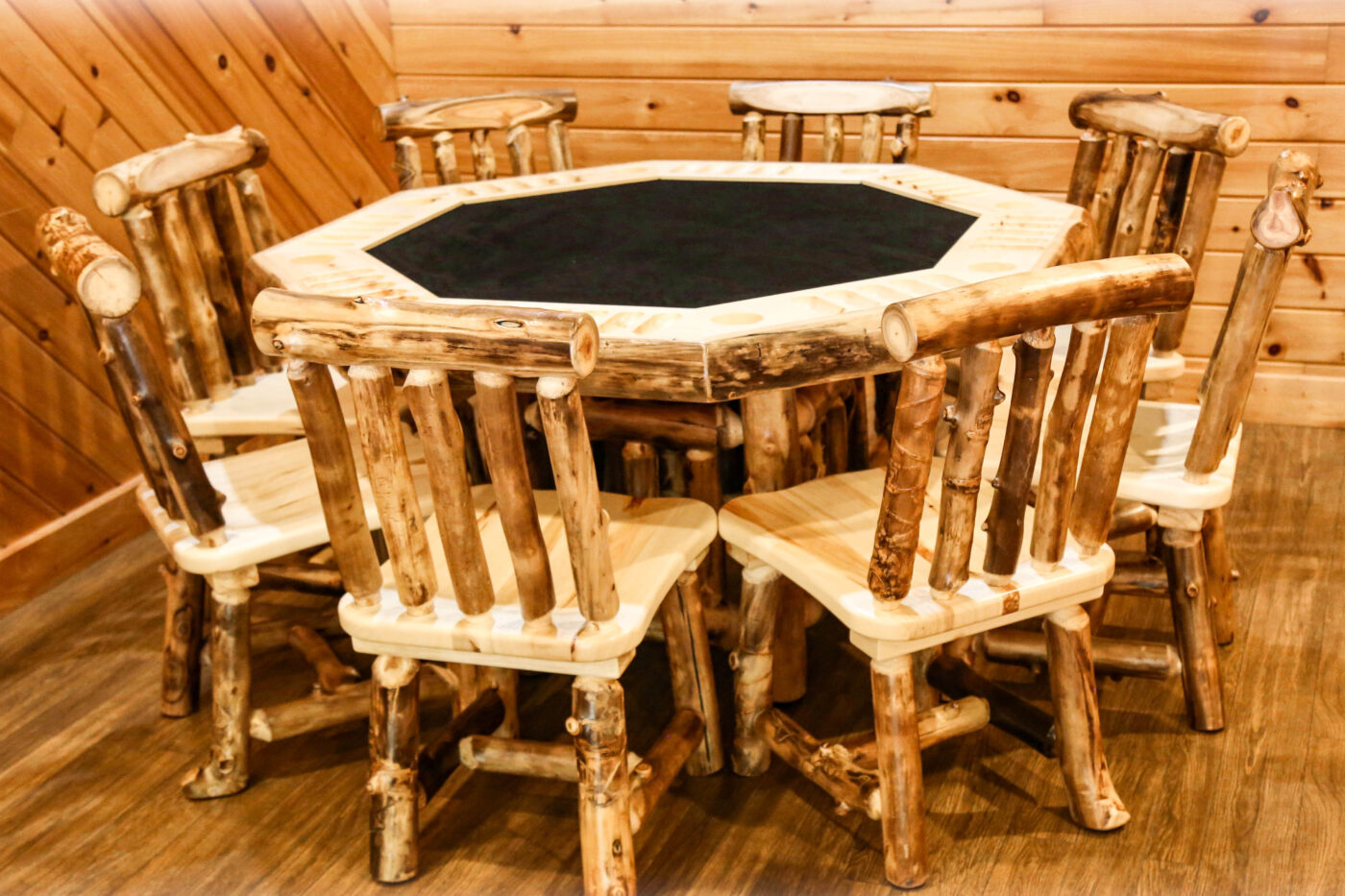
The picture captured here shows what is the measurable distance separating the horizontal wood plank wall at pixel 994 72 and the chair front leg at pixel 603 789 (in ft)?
7.12

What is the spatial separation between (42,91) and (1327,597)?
2.94 metres

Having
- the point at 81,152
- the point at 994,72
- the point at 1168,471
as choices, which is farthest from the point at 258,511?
the point at 994,72

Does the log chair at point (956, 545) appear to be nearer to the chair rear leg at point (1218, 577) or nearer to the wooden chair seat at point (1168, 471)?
the wooden chair seat at point (1168, 471)

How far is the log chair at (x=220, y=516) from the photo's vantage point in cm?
167

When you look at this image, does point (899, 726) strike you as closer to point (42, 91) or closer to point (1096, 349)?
point (1096, 349)

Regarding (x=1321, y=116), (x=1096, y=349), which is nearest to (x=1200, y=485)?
(x=1096, y=349)

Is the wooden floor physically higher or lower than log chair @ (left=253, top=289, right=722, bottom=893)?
lower

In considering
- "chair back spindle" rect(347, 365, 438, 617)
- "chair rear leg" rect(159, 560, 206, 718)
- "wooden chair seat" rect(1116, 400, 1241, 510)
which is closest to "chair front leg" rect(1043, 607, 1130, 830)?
"wooden chair seat" rect(1116, 400, 1241, 510)

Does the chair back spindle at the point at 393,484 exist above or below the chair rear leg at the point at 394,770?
above

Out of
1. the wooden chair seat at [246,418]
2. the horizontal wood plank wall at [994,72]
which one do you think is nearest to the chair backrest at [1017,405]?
the wooden chair seat at [246,418]

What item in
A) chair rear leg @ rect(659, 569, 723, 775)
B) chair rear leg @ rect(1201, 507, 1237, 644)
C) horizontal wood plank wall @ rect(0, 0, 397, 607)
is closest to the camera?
chair rear leg @ rect(659, 569, 723, 775)

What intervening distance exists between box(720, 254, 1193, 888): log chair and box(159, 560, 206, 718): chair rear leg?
1037 mm

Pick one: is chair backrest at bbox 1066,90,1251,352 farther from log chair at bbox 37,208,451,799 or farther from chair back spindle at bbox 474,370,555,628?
log chair at bbox 37,208,451,799

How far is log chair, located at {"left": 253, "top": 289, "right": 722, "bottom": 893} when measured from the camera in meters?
1.36
